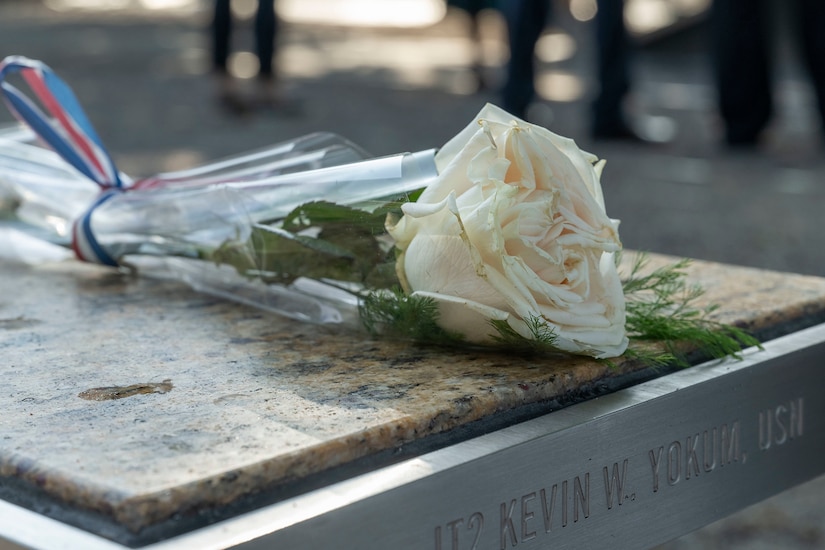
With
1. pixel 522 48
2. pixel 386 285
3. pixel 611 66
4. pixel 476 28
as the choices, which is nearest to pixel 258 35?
pixel 522 48

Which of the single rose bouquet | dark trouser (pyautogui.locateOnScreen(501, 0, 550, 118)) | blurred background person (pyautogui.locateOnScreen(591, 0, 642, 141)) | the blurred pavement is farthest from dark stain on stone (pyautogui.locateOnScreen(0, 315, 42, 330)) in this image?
blurred background person (pyautogui.locateOnScreen(591, 0, 642, 141))

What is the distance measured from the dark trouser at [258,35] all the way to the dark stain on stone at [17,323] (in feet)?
14.6

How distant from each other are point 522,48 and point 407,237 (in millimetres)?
4147

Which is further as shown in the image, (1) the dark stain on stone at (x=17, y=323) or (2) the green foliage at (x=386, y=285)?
(1) the dark stain on stone at (x=17, y=323)

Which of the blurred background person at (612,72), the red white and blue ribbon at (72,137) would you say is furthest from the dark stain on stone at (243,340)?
the blurred background person at (612,72)

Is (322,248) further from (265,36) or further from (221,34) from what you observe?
(221,34)

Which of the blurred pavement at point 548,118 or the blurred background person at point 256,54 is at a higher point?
the blurred background person at point 256,54

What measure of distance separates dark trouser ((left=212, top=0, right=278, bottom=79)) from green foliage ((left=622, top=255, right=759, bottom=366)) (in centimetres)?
454

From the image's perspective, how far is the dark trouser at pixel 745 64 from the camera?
15.6 ft

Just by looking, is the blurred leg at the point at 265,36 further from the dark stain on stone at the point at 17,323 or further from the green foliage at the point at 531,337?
the green foliage at the point at 531,337

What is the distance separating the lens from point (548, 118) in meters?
5.62

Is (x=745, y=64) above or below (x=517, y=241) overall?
below

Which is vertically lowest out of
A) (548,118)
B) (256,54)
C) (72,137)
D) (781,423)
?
(548,118)

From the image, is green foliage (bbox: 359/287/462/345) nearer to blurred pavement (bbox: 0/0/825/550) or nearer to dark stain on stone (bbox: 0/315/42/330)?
dark stain on stone (bbox: 0/315/42/330)
